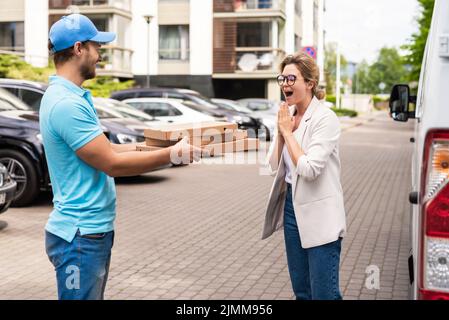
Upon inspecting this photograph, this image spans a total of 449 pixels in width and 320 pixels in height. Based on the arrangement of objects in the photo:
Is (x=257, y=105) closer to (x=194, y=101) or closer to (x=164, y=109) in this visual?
(x=194, y=101)

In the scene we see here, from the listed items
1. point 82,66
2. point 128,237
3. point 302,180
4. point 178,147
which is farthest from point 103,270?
point 128,237

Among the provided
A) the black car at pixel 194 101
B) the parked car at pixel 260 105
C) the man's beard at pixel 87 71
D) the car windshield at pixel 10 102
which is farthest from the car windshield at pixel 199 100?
the man's beard at pixel 87 71

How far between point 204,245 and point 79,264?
4568mm

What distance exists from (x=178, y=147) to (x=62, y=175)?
1.63 ft

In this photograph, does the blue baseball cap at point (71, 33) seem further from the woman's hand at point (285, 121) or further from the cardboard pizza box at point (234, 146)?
the woman's hand at point (285, 121)

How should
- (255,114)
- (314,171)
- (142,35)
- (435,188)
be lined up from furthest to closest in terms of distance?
(255,114), (142,35), (314,171), (435,188)

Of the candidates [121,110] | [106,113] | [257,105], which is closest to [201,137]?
[106,113]

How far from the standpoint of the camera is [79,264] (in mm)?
2930

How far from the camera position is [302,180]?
367cm

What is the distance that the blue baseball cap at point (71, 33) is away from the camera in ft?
9.44

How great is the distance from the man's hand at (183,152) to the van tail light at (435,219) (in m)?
0.90

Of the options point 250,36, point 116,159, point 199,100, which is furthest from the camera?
point 250,36

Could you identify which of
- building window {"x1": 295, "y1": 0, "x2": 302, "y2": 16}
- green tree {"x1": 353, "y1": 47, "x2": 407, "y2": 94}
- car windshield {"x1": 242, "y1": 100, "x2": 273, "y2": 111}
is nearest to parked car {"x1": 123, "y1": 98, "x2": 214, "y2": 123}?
car windshield {"x1": 242, "y1": 100, "x2": 273, "y2": 111}
